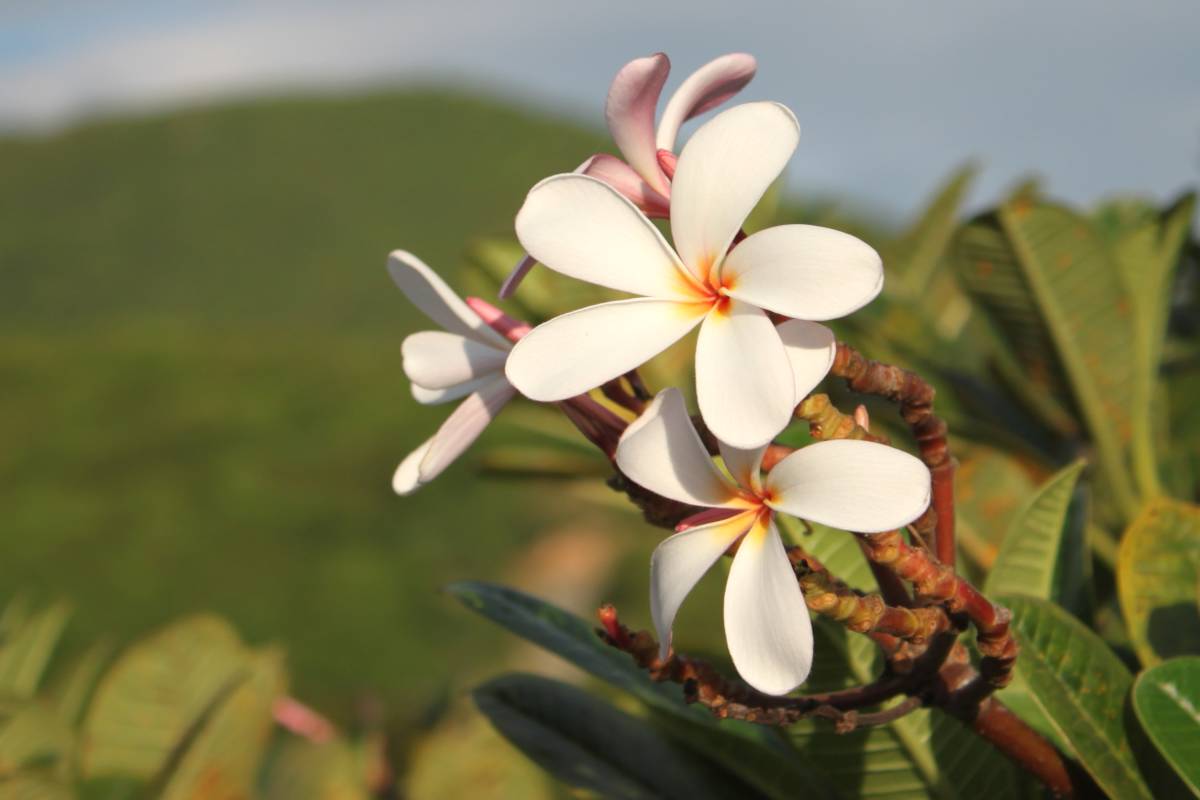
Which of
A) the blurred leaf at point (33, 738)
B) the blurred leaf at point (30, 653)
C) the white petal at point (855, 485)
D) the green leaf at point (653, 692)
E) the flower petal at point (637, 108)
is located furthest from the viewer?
the blurred leaf at point (30, 653)

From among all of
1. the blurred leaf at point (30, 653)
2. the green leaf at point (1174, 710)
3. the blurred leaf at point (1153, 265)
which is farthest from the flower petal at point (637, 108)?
the blurred leaf at point (30, 653)

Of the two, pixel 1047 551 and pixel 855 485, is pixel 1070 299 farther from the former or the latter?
pixel 855 485

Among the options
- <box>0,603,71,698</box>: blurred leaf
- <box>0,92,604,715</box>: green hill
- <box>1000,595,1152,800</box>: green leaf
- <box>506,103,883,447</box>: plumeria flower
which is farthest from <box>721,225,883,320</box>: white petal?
<box>0,92,604,715</box>: green hill

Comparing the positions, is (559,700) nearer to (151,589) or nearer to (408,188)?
(151,589)

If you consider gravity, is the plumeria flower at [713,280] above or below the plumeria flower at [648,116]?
below

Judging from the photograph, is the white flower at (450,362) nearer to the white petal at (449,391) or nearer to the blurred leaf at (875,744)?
the white petal at (449,391)

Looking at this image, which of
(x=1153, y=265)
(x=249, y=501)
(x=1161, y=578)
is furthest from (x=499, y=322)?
(x=249, y=501)

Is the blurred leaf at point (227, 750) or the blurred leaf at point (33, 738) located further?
the blurred leaf at point (33, 738)
